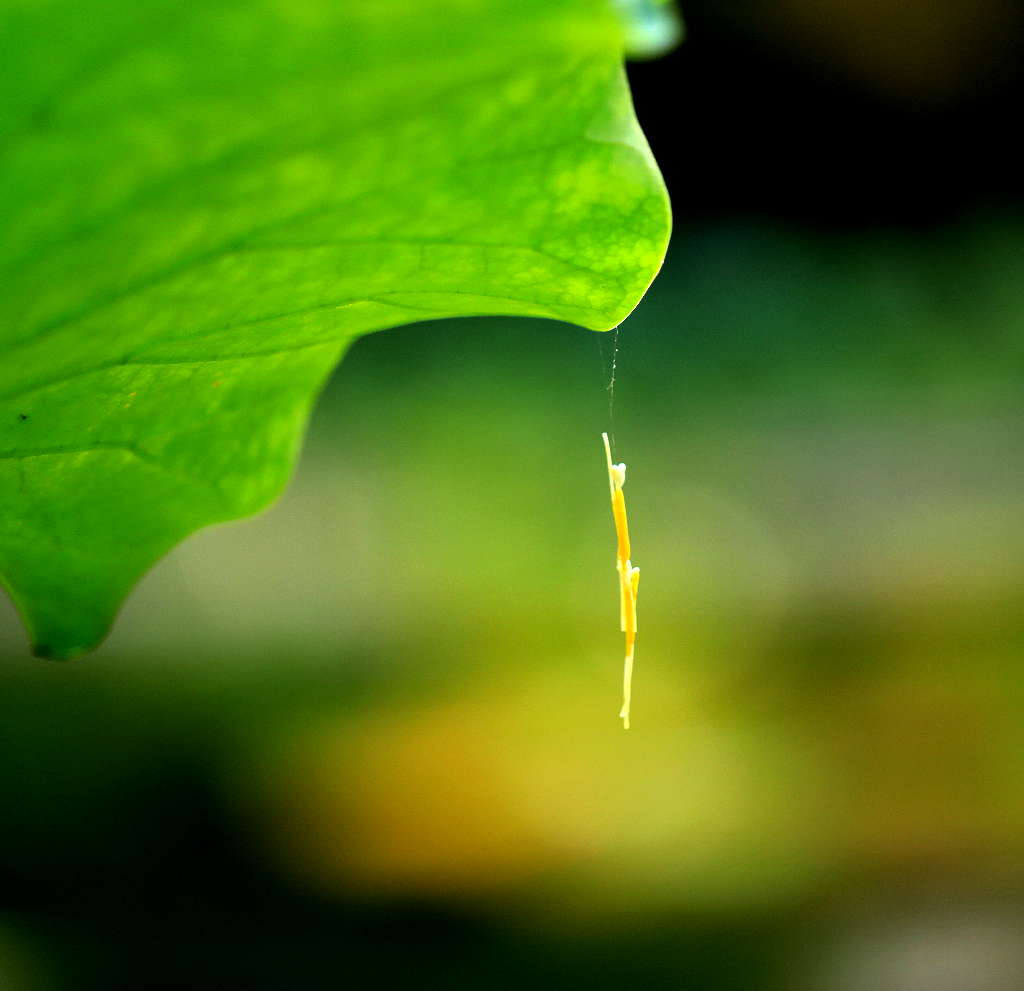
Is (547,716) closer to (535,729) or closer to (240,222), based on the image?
(535,729)

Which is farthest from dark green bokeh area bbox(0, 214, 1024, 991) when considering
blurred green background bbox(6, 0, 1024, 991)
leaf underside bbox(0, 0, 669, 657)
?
leaf underside bbox(0, 0, 669, 657)

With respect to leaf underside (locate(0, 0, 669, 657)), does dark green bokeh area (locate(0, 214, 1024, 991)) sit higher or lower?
higher

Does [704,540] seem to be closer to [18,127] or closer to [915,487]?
[915,487]

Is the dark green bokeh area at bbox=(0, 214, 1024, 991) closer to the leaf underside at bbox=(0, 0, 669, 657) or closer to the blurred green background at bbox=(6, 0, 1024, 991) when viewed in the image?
the blurred green background at bbox=(6, 0, 1024, 991)

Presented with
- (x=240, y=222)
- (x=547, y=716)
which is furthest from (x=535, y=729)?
(x=240, y=222)

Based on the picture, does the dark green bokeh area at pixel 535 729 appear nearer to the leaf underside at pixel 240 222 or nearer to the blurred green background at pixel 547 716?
the blurred green background at pixel 547 716

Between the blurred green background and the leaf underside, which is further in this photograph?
the blurred green background

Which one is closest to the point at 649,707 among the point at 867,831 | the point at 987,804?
the point at 867,831
